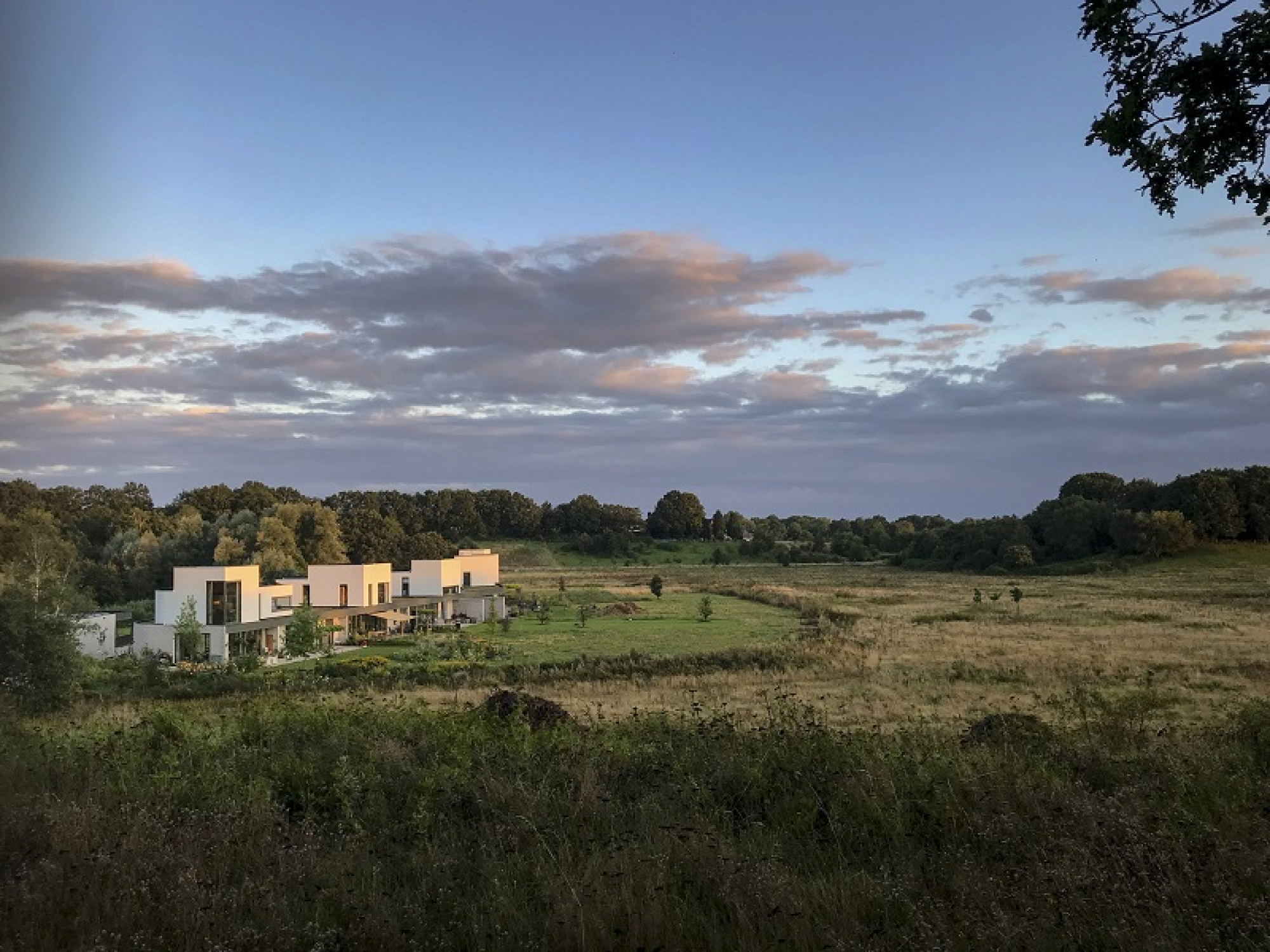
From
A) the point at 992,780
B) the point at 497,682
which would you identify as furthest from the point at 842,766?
the point at 497,682

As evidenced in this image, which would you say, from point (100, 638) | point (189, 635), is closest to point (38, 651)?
point (189, 635)

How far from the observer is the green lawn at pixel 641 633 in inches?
1719

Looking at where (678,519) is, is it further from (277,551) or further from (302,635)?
(302,635)

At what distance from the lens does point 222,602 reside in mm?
47750

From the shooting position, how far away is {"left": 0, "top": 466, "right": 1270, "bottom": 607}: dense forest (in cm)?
7881

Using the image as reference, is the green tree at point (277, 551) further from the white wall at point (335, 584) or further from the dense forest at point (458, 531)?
the white wall at point (335, 584)

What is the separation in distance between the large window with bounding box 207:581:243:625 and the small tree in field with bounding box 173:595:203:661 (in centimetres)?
130

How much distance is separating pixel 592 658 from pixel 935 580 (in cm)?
6317

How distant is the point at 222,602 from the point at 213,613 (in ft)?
2.15

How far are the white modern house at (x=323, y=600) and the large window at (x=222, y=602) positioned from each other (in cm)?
3

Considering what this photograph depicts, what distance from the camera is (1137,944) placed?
3457 millimetres

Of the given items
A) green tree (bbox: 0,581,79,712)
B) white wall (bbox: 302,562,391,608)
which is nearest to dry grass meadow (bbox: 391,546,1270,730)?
green tree (bbox: 0,581,79,712)

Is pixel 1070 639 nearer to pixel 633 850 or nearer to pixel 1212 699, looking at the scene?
pixel 1212 699

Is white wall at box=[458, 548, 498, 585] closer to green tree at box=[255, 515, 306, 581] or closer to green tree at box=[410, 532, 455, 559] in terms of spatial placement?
green tree at box=[410, 532, 455, 559]
